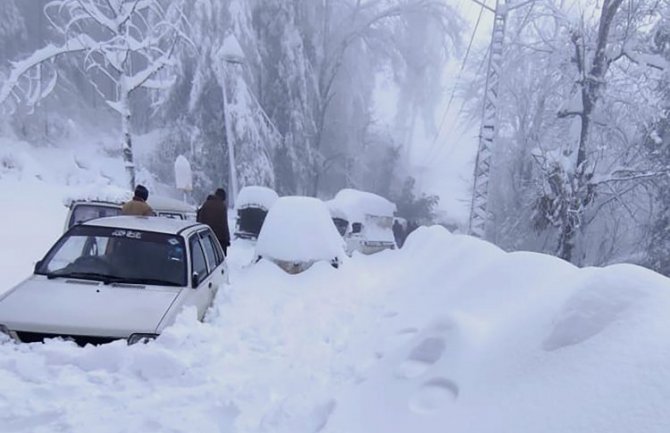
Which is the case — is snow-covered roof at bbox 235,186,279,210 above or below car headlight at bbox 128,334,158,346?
below

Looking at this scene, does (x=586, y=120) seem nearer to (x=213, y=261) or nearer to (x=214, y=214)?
(x=214, y=214)

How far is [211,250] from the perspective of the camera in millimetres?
6062

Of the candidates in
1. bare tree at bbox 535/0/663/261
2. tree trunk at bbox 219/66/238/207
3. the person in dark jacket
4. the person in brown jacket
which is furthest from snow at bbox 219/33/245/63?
the person in brown jacket

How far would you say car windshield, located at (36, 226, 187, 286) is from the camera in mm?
4555

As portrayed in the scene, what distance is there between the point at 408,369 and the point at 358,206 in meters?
12.7

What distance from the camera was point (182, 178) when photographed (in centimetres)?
1653

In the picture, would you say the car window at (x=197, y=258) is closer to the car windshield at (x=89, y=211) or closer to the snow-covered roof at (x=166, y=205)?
the car windshield at (x=89, y=211)

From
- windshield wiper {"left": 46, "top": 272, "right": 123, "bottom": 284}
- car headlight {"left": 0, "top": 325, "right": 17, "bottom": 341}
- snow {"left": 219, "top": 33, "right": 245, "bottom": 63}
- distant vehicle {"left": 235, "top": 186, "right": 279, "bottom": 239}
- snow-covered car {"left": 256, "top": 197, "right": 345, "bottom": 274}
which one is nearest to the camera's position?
car headlight {"left": 0, "top": 325, "right": 17, "bottom": 341}

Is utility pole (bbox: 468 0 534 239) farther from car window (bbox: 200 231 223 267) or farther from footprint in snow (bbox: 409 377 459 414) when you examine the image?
footprint in snow (bbox: 409 377 459 414)

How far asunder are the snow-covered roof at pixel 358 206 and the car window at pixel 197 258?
1032cm

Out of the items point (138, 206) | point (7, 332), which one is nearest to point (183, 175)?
point (138, 206)

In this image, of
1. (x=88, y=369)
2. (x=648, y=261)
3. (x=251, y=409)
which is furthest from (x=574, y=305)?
(x=648, y=261)

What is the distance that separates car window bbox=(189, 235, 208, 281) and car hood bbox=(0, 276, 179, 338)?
0.63 metres

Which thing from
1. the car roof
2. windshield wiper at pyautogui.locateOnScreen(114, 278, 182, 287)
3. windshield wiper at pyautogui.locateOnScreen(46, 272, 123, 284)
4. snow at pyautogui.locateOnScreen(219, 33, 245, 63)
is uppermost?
snow at pyautogui.locateOnScreen(219, 33, 245, 63)
